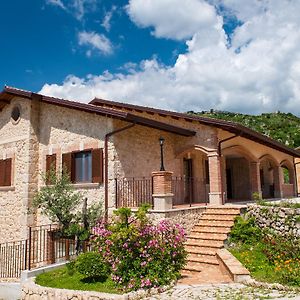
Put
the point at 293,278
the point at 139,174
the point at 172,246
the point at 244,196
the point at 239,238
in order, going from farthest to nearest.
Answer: the point at 244,196 → the point at 139,174 → the point at 239,238 → the point at 172,246 → the point at 293,278

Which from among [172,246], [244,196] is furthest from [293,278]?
[244,196]

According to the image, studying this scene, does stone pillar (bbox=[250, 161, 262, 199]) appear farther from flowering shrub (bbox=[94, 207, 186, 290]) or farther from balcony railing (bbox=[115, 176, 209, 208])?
flowering shrub (bbox=[94, 207, 186, 290])

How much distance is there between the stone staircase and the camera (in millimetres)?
9241

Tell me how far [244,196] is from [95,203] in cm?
989

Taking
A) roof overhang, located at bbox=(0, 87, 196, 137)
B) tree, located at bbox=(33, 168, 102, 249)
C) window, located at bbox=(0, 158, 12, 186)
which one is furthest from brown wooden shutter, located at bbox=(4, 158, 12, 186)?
tree, located at bbox=(33, 168, 102, 249)

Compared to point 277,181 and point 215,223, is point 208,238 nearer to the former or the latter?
point 215,223

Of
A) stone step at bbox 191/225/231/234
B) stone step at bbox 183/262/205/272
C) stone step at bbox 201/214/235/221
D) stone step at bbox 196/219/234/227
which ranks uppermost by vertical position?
stone step at bbox 201/214/235/221

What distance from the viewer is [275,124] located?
5381 centimetres

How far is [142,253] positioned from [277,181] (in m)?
15.2

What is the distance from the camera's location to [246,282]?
7594mm

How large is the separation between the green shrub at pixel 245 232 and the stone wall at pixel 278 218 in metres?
0.34

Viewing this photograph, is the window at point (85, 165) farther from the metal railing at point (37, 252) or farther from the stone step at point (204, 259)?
the stone step at point (204, 259)

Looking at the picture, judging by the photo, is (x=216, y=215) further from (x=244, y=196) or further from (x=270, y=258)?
(x=244, y=196)

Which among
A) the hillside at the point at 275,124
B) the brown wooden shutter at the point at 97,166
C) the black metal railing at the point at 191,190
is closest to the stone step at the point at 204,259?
the brown wooden shutter at the point at 97,166
